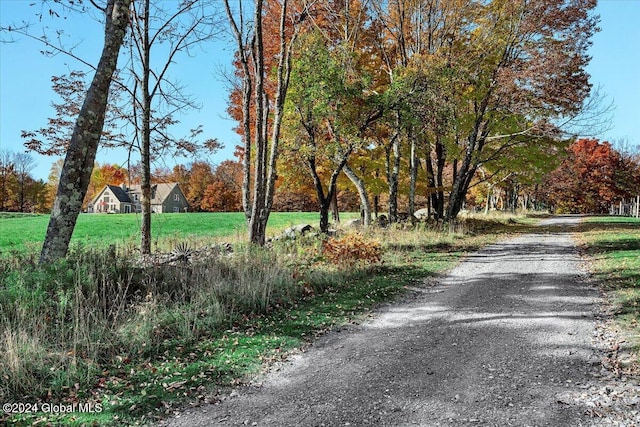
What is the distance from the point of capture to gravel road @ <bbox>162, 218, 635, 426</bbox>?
11.7 feet

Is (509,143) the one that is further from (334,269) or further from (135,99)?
(135,99)

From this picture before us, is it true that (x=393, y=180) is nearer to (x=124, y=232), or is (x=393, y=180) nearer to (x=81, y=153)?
(x=81, y=153)

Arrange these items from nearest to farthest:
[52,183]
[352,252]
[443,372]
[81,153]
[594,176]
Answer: [443,372]
[81,153]
[352,252]
[594,176]
[52,183]

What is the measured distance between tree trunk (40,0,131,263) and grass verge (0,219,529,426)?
414 millimetres

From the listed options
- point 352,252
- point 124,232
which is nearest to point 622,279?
point 352,252

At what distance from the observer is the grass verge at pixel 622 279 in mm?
5340

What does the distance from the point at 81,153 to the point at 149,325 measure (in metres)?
3.10

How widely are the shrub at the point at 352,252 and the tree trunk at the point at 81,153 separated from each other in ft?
18.6

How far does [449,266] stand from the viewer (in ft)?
36.5

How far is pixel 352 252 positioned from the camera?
10.4 m

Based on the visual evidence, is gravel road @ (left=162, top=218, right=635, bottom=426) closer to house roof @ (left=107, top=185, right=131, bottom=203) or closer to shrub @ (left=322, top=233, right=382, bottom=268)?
shrub @ (left=322, top=233, right=382, bottom=268)

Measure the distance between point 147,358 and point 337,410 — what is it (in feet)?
7.88

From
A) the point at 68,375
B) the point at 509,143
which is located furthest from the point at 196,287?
the point at 509,143

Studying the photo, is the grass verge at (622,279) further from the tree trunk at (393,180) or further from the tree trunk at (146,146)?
the tree trunk at (146,146)
